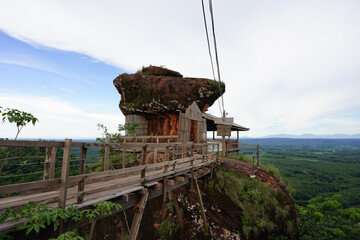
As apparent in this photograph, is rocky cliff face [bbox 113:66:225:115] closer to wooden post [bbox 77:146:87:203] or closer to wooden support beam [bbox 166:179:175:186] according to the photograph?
wooden support beam [bbox 166:179:175:186]

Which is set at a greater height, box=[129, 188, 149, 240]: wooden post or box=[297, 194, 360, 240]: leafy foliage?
box=[129, 188, 149, 240]: wooden post

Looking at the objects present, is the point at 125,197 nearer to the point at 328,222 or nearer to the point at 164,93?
the point at 164,93

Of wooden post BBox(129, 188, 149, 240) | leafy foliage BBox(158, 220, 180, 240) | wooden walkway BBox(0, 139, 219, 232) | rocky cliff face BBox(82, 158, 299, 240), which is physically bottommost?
leafy foliage BBox(158, 220, 180, 240)

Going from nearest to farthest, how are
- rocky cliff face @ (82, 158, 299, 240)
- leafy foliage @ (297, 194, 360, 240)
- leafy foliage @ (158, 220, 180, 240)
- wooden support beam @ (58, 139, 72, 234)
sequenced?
wooden support beam @ (58, 139, 72, 234) → rocky cliff face @ (82, 158, 299, 240) → leafy foliage @ (158, 220, 180, 240) → leafy foliage @ (297, 194, 360, 240)

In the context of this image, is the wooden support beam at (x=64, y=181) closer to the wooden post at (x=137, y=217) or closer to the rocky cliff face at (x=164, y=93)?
the wooden post at (x=137, y=217)

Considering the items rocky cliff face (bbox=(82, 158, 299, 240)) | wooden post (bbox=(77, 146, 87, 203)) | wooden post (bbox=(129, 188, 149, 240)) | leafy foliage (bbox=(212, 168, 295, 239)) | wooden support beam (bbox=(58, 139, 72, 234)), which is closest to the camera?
wooden support beam (bbox=(58, 139, 72, 234))

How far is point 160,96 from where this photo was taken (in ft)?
61.5

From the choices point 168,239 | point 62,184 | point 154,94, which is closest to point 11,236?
point 62,184

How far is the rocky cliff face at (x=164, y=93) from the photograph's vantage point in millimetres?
18500

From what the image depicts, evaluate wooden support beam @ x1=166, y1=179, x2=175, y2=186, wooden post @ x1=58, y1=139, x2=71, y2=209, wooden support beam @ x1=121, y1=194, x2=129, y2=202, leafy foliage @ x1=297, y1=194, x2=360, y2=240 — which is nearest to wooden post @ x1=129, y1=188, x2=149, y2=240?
wooden support beam @ x1=121, y1=194, x2=129, y2=202

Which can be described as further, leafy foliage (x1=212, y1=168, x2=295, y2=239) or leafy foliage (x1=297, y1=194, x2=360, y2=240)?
leafy foliage (x1=297, y1=194, x2=360, y2=240)

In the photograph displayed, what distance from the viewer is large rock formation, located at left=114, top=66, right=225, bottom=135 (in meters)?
18.5

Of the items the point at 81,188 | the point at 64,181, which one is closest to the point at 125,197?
the point at 81,188

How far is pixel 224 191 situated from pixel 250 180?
1.77 metres
